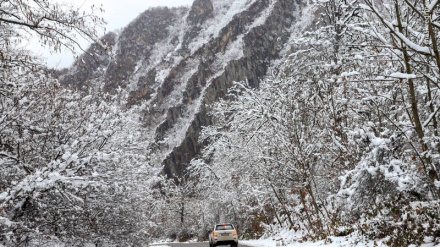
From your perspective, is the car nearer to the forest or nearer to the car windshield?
the car windshield

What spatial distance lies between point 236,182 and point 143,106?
44.6ft

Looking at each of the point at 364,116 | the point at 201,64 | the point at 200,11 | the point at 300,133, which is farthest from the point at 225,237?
the point at 200,11

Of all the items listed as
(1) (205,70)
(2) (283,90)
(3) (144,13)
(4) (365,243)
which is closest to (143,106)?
(2) (283,90)

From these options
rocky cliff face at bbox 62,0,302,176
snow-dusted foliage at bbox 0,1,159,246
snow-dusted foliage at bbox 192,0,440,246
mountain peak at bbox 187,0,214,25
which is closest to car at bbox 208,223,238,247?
snow-dusted foliage at bbox 192,0,440,246

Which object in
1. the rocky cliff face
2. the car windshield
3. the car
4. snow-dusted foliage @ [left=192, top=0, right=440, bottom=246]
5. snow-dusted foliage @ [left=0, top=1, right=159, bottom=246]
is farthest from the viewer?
the rocky cliff face

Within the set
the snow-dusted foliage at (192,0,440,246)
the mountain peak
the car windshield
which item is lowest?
the car windshield

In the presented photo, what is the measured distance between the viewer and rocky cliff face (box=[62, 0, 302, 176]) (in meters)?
103

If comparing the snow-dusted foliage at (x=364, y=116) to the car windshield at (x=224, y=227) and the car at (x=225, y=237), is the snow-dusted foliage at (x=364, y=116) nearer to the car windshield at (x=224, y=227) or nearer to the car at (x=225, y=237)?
the car windshield at (x=224, y=227)

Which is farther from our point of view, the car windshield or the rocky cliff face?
the rocky cliff face

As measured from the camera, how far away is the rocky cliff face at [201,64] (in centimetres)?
10338

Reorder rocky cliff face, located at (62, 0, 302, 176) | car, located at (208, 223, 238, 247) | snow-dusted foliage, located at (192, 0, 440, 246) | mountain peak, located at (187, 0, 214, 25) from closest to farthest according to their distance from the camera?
snow-dusted foliage, located at (192, 0, 440, 246)
car, located at (208, 223, 238, 247)
rocky cliff face, located at (62, 0, 302, 176)
mountain peak, located at (187, 0, 214, 25)

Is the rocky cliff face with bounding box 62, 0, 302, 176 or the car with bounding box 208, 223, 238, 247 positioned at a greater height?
the rocky cliff face with bounding box 62, 0, 302, 176

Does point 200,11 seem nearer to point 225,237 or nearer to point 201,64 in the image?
point 201,64

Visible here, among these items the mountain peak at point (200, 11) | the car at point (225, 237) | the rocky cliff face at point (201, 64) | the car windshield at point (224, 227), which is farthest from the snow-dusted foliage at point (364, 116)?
the mountain peak at point (200, 11)
